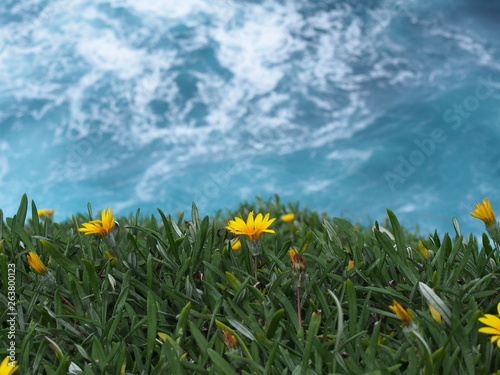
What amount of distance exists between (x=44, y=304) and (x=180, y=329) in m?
0.71

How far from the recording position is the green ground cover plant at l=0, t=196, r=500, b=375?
1.75 metres

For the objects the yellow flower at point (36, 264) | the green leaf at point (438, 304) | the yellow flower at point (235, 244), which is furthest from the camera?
the yellow flower at point (235, 244)

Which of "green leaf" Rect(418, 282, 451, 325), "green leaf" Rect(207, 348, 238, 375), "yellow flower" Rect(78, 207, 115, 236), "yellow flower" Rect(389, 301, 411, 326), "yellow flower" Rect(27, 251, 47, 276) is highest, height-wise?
"yellow flower" Rect(78, 207, 115, 236)

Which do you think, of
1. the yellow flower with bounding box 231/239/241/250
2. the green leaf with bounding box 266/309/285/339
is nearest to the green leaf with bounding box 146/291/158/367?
the green leaf with bounding box 266/309/285/339

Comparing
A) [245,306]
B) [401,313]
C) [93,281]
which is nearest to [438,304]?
[401,313]

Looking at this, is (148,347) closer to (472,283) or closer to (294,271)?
(294,271)

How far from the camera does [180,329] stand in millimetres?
1902

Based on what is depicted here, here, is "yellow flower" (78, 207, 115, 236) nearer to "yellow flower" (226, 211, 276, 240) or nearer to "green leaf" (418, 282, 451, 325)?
"yellow flower" (226, 211, 276, 240)

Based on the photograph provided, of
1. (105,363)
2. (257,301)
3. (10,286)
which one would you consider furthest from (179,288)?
(10,286)

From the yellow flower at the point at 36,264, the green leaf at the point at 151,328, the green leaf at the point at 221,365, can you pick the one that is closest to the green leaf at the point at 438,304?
the green leaf at the point at 221,365

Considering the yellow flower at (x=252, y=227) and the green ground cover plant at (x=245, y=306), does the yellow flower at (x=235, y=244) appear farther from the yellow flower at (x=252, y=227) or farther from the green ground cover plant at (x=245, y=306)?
the yellow flower at (x=252, y=227)

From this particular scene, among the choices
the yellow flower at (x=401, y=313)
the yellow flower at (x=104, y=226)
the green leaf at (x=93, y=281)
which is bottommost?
the yellow flower at (x=401, y=313)

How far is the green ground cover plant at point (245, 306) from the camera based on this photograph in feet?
5.75

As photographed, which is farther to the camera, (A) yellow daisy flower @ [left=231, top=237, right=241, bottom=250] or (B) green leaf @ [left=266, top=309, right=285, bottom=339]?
(A) yellow daisy flower @ [left=231, top=237, right=241, bottom=250]
